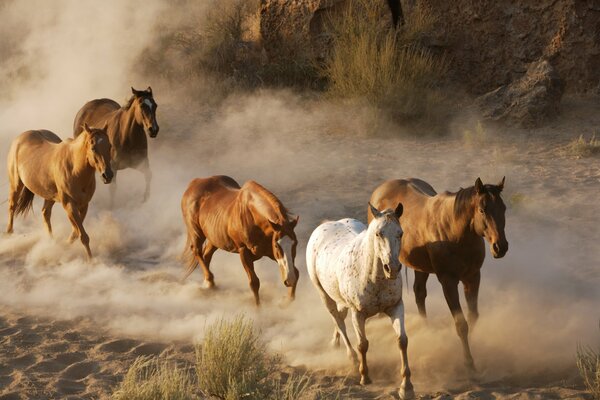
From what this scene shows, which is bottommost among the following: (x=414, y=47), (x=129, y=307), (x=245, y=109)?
(x=129, y=307)

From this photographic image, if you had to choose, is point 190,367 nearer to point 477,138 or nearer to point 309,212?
point 309,212

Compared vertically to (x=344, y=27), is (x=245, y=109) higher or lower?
lower

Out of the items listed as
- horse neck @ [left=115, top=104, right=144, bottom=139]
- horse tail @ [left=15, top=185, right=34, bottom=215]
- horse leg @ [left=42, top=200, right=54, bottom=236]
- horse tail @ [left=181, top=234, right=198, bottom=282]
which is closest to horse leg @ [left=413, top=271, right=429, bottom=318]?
horse tail @ [left=181, top=234, right=198, bottom=282]

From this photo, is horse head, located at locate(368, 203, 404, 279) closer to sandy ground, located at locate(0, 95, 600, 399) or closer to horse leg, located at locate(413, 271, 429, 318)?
sandy ground, located at locate(0, 95, 600, 399)

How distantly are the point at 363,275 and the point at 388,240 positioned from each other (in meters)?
0.52

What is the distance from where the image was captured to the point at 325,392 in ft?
23.2

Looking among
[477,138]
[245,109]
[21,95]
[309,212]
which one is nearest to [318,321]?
[309,212]

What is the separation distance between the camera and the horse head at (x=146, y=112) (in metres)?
12.3

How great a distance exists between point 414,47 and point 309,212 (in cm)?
480

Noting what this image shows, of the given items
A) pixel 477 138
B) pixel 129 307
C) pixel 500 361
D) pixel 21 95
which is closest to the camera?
pixel 500 361

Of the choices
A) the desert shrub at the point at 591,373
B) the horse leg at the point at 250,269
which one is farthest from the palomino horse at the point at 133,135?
the desert shrub at the point at 591,373

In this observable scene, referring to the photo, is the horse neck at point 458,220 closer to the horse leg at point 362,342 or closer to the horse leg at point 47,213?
the horse leg at point 362,342

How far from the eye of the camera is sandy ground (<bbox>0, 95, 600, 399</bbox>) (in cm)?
755

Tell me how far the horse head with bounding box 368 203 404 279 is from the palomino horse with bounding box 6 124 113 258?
4486 mm
